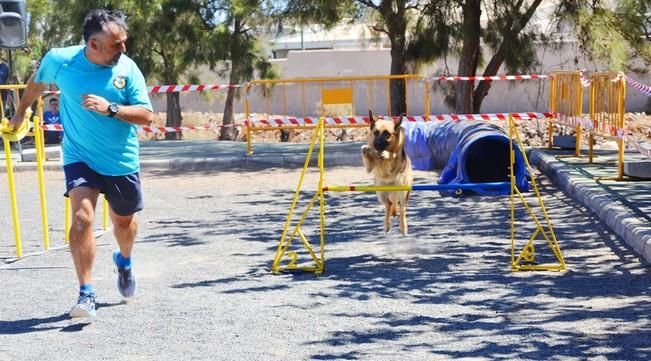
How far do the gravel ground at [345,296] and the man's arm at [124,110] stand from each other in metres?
1.20

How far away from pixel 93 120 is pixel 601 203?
5755mm

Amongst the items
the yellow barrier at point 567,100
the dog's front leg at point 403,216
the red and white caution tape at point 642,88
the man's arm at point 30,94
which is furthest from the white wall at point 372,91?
the man's arm at point 30,94

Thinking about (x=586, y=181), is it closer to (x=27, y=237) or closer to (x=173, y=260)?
(x=173, y=260)

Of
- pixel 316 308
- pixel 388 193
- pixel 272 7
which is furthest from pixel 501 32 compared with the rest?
pixel 316 308

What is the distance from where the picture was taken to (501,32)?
1859cm

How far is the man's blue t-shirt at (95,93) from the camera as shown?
5832 millimetres

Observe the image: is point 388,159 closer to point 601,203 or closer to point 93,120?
point 601,203

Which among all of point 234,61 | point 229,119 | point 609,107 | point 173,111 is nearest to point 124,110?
point 609,107

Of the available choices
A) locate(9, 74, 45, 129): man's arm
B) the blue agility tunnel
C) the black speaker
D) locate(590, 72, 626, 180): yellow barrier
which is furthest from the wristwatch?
locate(590, 72, 626, 180): yellow barrier

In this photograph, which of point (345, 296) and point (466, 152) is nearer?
point (345, 296)

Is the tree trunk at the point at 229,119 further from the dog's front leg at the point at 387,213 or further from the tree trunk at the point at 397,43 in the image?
the dog's front leg at the point at 387,213

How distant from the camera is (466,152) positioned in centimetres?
1134

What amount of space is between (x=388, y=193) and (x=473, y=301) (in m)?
2.68

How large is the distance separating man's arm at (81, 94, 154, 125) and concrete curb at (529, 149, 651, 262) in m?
3.96
